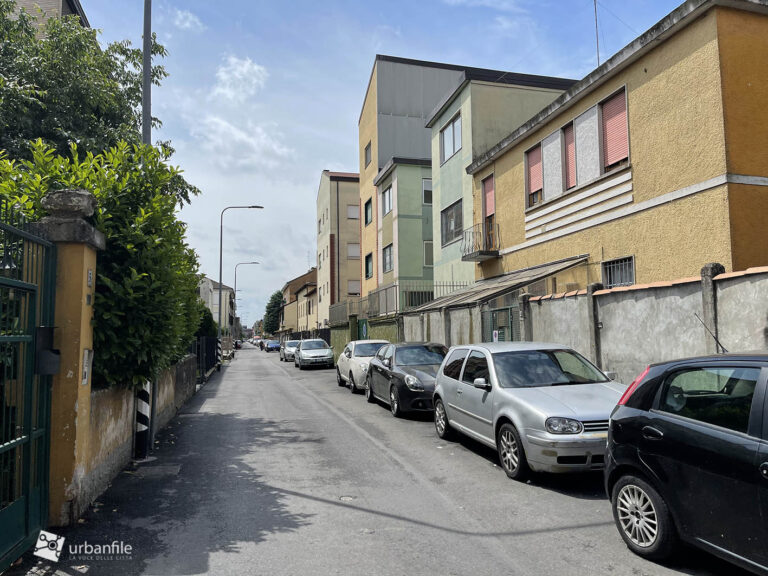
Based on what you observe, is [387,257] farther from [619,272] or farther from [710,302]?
[710,302]

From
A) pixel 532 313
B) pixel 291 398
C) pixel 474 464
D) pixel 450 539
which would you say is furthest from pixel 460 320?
pixel 450 539

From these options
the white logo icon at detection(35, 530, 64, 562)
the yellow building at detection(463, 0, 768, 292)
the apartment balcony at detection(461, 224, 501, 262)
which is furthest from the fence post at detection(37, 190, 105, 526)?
the apartment balcony at detection(461, 224, 501, 262)

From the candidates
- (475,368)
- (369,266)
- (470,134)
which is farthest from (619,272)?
(369,266)

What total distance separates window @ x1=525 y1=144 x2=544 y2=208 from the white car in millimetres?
6157

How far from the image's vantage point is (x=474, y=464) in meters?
7.38

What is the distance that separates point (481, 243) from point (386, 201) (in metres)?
13.9

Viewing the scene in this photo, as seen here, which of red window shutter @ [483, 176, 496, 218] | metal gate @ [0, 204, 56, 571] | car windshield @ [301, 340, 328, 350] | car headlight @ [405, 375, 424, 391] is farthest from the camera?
car windshield @ [301, 340, 328, 350]

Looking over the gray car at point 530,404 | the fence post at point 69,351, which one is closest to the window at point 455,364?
the gray car at point 530,404

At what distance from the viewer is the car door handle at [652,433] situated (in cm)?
407

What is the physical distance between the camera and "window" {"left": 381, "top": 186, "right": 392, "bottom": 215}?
102 feet

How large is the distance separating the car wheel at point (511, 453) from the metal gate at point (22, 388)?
471cm

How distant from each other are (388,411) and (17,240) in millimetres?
9343

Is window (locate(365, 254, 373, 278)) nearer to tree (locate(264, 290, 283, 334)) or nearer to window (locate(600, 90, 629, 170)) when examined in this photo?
window (locate(600, 90, 629, 170))

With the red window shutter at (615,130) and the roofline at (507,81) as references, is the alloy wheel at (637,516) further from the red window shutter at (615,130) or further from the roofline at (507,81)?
the roofline at (507,81)
